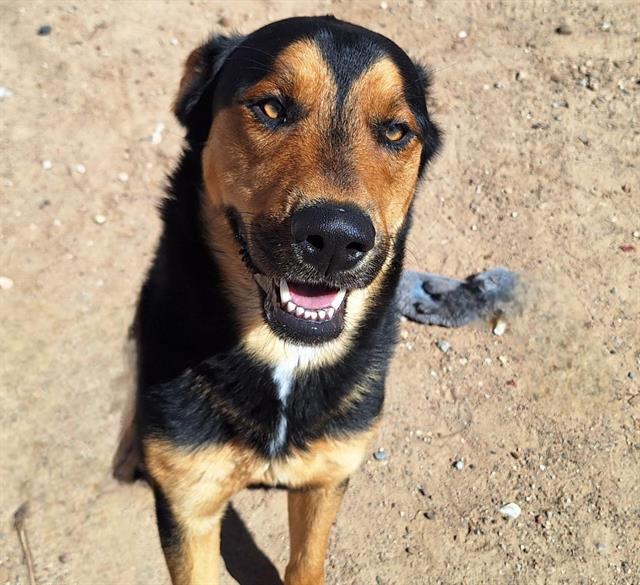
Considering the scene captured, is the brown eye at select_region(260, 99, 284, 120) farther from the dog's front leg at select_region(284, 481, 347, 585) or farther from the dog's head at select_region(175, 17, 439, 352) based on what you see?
the dog's front leg at select_region(284, 481, 347, 585)

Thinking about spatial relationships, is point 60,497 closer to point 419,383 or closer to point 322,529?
point 322,529

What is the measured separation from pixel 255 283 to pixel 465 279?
2.60 meters

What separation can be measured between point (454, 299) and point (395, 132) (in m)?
2.08

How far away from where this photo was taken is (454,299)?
4.70 m

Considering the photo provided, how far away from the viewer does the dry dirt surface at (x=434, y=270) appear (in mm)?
3762

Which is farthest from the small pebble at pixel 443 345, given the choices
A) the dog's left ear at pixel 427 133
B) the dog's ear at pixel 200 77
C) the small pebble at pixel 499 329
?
the dog's ear at pixel 200 77

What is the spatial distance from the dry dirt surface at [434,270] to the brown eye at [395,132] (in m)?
2.08

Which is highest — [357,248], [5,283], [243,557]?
[357,248]

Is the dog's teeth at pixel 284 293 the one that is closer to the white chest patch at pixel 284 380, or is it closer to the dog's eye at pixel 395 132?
the white chest patch at pixel 284 380

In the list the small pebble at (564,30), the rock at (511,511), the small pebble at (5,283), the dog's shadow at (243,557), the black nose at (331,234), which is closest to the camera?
the black nose at (331,234)

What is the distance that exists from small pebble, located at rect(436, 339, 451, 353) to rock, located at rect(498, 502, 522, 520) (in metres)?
Result: 1.14

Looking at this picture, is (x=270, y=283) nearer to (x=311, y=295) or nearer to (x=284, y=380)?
(x=311, y=295)

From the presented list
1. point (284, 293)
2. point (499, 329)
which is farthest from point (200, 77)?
point (499, 329)

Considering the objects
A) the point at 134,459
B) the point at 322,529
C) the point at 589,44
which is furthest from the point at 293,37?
the point at 589,44
